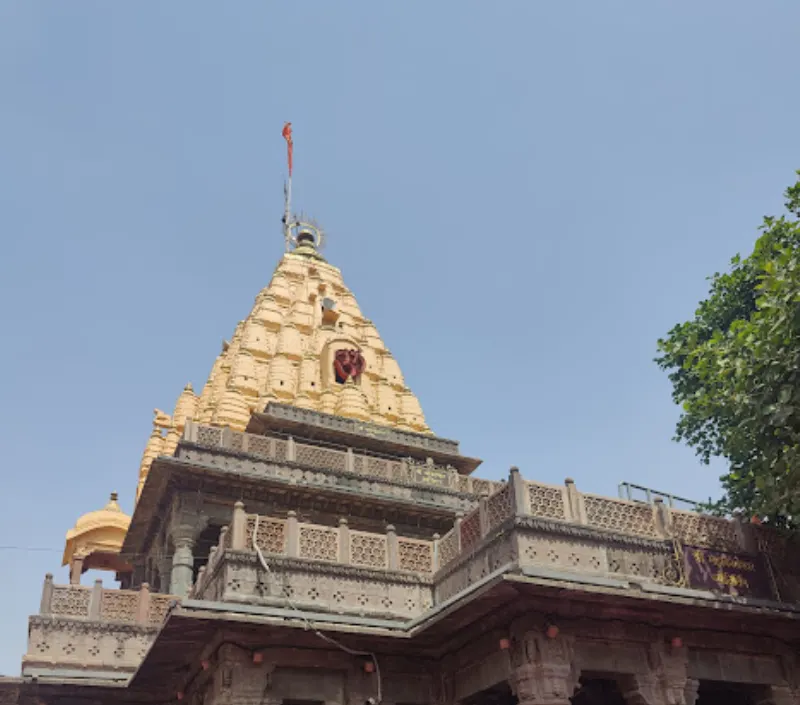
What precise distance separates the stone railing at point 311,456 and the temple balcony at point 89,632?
5130 mm

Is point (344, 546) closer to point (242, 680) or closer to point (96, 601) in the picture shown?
point (242, 680)

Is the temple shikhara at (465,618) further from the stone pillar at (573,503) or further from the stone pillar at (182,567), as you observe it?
the stone pillar at (182,567)

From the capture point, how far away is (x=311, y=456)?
2361cm

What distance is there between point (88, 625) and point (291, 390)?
606 inches

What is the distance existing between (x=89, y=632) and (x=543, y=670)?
1091 cm

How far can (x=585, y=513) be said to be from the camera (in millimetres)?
13227

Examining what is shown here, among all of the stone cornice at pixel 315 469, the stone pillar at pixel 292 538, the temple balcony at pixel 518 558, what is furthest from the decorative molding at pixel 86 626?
the stone pillar at pixel 292 538

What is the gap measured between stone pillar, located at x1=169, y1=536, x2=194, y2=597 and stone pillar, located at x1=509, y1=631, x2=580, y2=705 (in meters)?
11.0

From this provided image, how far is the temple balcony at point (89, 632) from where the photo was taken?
56.8ft

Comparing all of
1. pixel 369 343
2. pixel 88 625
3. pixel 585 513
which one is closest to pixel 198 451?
pixel 88 625

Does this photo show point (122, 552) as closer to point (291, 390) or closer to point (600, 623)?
point (291, 390)

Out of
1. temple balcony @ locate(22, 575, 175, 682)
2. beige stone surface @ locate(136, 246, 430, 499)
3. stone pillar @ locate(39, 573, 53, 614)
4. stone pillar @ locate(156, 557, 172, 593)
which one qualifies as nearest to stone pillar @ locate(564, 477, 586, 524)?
temple balcony @ locate(22, 575, 175, 682)

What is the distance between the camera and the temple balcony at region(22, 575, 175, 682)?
56.8ft

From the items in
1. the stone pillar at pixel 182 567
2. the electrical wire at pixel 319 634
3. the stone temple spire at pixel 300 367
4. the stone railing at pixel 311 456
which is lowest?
the electrical wire at pixel 319 634
